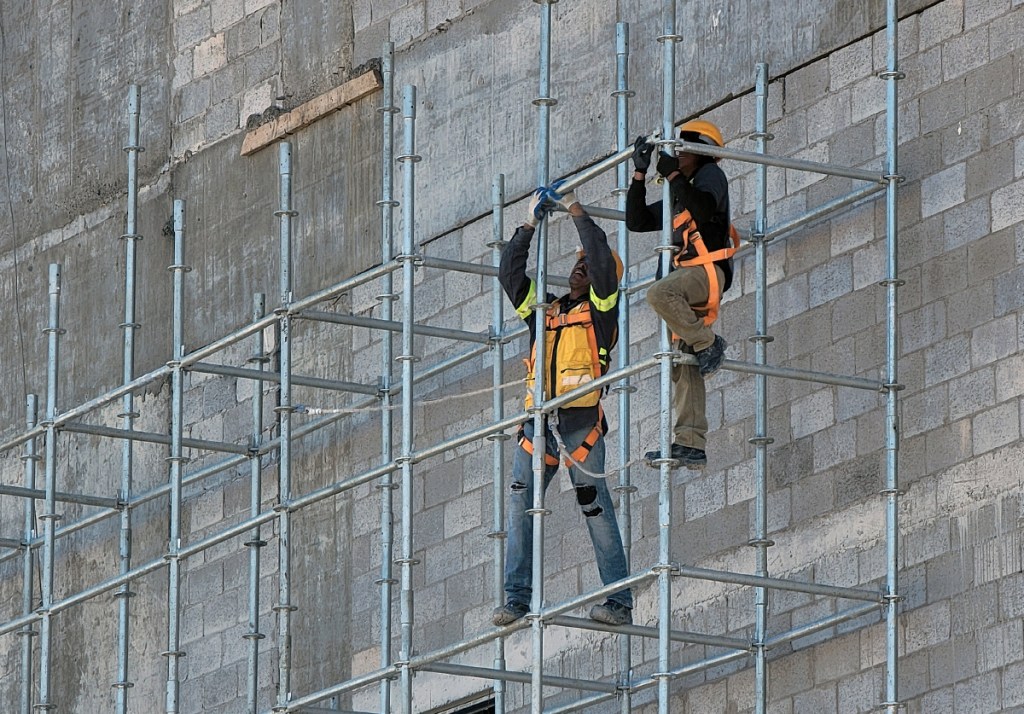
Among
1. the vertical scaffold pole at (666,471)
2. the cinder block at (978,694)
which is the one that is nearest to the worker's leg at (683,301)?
the vertical scaffold pole at (666,471)

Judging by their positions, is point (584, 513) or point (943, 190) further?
point (943, 190)

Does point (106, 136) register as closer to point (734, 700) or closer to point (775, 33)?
point (775, 33)

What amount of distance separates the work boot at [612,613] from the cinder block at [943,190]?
101 inches

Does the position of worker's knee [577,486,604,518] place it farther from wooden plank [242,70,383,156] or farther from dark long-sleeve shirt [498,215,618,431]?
wooden plank [242,70,383,156]

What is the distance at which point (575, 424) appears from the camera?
13.3 metres

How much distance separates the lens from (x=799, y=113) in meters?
Result: 14.4

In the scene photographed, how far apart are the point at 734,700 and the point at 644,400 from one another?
6.59 feet

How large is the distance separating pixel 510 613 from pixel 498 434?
→ 4.83 feet

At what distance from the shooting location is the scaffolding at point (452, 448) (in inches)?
504

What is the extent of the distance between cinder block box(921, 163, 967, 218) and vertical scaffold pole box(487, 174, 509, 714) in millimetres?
2399

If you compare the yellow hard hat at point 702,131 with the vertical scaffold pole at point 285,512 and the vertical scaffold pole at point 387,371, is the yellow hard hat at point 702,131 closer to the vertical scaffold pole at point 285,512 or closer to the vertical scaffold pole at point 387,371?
the vertical scaffold pole at point 387,371

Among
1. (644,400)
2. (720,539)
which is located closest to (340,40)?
(644,400)

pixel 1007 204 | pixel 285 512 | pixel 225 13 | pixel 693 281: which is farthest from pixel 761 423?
pixel 225 13

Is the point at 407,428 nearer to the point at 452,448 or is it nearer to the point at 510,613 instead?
the point at 452,448
